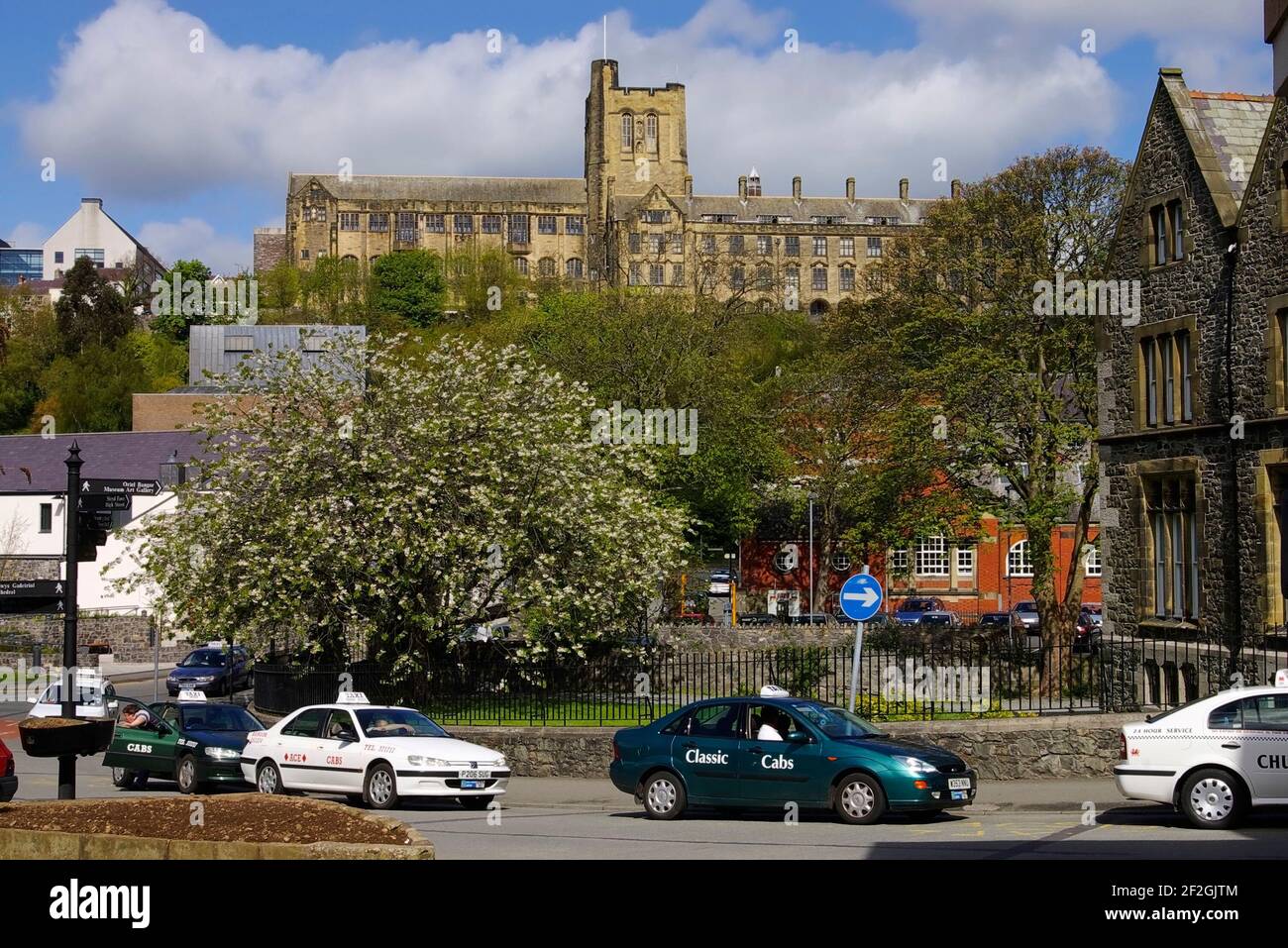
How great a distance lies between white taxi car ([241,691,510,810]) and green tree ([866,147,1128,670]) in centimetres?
2029

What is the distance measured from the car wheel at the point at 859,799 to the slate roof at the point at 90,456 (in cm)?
4984

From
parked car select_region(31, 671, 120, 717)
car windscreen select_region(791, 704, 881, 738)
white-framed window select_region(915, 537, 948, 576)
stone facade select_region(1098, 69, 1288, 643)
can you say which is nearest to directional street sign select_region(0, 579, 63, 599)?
parked car select_region(31, 671, 120, 717)

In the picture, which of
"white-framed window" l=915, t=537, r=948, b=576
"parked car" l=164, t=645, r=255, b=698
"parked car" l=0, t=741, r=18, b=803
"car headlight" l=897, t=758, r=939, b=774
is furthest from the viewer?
"white-framed window" l=915, t=537, r=948, b=576

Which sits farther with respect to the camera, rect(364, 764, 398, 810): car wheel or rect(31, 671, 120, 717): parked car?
rect(31, 671, 120, 717): parked car

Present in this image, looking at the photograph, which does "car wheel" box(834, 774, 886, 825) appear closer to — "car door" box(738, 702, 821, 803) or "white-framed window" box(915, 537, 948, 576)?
"car door" box(738, 702, 821, 803)

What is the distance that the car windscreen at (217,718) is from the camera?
24.2m

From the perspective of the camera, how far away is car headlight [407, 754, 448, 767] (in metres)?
19.5

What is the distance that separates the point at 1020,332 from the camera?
4275cm

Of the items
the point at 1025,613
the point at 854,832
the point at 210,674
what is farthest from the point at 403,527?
the point at 1025,613

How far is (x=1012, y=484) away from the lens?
4188 cm

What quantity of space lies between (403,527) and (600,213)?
446 ft
